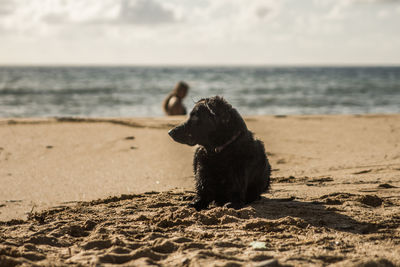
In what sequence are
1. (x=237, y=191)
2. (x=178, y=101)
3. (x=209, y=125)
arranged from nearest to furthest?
(x=209, y=125) < (x=237, y=191) < (x=178, y=101)

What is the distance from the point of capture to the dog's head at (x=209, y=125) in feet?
13.7

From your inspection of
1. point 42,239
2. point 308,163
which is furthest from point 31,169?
point 308,163

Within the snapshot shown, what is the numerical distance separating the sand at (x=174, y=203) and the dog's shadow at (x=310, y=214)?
0.01 metres

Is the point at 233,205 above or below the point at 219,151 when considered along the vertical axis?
below

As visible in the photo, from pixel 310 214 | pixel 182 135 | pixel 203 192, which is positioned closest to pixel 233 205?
pixel 203 192

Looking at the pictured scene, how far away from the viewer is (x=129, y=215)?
4.25m

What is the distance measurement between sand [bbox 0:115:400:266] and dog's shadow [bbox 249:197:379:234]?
1 centimetres

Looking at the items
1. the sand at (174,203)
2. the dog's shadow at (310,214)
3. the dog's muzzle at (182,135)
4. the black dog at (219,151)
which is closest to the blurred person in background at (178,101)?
the sand at (174,203)

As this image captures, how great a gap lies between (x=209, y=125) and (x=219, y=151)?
28cm

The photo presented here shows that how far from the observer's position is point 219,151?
4.26m

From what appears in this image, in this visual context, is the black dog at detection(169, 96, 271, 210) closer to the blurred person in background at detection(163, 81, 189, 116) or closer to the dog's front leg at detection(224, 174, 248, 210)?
the dog's front leg at detection(224, 174, 248, 210)

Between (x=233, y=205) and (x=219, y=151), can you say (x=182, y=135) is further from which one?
(x=233, y=205)

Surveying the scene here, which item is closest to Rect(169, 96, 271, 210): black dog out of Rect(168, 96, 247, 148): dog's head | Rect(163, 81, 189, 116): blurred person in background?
Rect(168, 96, 247, 148): dog's head

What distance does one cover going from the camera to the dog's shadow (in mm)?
3664
